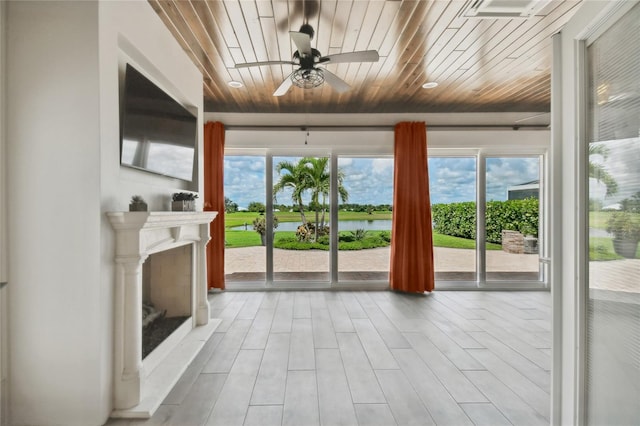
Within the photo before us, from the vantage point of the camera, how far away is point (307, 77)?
254 centimetres

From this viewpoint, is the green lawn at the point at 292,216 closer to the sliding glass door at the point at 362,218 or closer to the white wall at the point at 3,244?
the sliding glass door at the point at 362,218

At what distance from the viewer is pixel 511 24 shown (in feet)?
8.27

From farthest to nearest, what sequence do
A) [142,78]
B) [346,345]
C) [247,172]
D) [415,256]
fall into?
[247,172] < [415,256] < [346,345] < [142,78]

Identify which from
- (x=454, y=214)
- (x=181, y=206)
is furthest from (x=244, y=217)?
(x=454, y=214)

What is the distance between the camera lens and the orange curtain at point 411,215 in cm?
454

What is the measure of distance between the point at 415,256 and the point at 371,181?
4.34ft

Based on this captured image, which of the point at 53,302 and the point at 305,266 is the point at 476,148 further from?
the point at 53,302

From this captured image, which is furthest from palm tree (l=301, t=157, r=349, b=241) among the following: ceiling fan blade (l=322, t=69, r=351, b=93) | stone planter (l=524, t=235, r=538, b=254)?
stone planter (l=524, t=235, r=538, b=254)

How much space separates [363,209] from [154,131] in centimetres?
323

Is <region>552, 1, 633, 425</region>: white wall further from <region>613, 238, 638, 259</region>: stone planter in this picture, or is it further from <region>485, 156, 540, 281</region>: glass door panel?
<region>485, 156, 540, 281</region>: glass door panel

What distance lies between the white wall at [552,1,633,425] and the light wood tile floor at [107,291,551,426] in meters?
0.75

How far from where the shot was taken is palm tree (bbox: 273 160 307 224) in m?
4.85

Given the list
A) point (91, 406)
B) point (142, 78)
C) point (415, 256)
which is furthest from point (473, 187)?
point (91, 406)

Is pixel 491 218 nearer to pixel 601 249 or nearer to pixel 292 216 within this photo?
A: pixel 292 216
